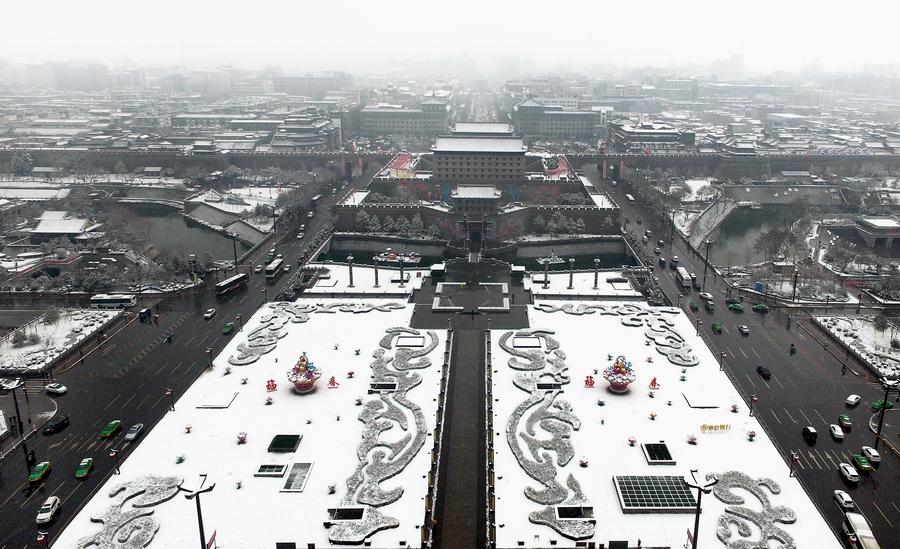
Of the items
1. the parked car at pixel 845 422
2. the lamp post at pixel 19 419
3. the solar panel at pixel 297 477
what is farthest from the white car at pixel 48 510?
the parked car at pixel 845 422

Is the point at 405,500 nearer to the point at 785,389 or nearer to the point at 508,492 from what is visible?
the point at 508,492

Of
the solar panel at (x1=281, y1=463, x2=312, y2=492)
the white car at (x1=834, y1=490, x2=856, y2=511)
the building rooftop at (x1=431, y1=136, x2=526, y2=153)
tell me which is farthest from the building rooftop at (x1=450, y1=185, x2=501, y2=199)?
the white car at (x1=834, y1=490, x2=856, y2=511)

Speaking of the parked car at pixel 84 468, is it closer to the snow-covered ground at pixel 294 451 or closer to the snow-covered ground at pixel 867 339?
the snow-covered ground at pixel 294 451

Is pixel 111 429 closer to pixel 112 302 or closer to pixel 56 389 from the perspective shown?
pixel 56 389

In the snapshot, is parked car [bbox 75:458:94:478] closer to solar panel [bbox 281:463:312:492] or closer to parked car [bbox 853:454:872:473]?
solar panel [bbox 281:463:312:492]

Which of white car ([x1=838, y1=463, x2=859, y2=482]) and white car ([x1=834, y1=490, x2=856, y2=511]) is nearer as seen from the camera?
white car ([x1=834, y1=490, x2=856, y2=511])

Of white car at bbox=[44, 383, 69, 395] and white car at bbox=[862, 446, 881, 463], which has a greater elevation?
white car at bbox=[44, 383, 69, 395]

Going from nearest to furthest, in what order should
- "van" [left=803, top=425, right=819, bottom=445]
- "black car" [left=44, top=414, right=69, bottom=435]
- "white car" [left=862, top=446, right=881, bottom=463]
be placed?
"white car" [left=862, top=446, right=881, bottom=463] < "van" [left=803, top=425, right=819, bottom=445] < "black car" [left=44, top=414, right=69, bottom=435]

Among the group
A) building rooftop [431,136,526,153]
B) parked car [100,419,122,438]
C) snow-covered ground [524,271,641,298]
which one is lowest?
parked car [100,419,122,438]

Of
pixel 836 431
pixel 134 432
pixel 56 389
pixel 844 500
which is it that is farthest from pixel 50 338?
pixel 836 431
